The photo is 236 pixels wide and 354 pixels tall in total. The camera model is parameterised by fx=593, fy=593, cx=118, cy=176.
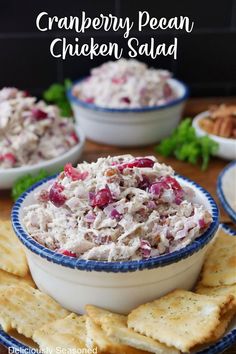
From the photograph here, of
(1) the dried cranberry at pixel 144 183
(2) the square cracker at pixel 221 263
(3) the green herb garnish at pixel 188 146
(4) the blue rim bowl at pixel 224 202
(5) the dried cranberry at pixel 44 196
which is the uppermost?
(1) the dried cranberry at pixel 144 183

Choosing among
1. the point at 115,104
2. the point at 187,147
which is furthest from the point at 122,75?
the point at 187,147

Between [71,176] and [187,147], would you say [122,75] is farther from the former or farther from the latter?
[71,176]

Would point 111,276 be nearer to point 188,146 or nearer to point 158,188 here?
point 158,188

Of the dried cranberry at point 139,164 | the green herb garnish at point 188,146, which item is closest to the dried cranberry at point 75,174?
the dried cranberry at point 139,164

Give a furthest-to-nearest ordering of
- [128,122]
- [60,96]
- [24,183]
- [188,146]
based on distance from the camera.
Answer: [60,96], [128,122], [188,146], [24,183]

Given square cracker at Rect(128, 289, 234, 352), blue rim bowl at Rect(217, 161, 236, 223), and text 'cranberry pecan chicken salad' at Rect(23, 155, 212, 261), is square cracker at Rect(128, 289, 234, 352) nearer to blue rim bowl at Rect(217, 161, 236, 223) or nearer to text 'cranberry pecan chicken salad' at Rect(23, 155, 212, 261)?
text 'cranberry pecan chicken salad' at Rect(23, 155, 212, 261)

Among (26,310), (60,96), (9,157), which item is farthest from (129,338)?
(60,96)

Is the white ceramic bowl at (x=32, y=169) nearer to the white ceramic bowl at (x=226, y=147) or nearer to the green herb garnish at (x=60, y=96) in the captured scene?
the white ceramic bowl at (x=226, y=147)
